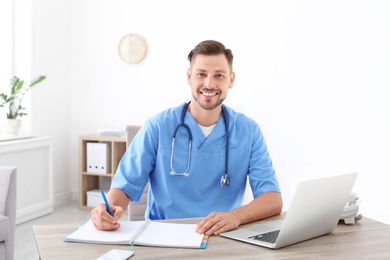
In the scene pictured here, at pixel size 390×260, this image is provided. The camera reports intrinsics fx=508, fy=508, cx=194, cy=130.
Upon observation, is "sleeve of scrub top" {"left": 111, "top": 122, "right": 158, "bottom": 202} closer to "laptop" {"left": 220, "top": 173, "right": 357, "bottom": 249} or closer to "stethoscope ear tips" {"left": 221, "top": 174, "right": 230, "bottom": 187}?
"stethoscope ear tips" {"left": 221, "top": 174, "right": 230, "bottom": 187}

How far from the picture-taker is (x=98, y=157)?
4.29 metres

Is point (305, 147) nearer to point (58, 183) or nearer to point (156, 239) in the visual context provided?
point (58, 183)

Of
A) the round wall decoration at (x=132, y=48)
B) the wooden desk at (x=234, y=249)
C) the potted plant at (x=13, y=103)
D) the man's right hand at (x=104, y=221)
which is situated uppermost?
the round wall decoration at (x=132, y=48)

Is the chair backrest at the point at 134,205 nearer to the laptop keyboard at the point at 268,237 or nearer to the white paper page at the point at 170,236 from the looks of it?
the white paper page at the point at 170,236

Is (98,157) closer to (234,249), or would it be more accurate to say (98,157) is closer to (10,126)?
(10,126)

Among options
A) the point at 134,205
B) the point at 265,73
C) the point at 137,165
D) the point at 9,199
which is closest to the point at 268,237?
the point at 137,165

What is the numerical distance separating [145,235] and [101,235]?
0.12 meters

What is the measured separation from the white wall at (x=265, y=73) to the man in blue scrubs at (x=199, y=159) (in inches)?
89.9

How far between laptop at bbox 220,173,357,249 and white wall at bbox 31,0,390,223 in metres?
2.62

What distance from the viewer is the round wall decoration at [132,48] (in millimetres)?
4453

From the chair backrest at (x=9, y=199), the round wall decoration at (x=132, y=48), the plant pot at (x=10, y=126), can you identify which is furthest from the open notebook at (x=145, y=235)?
the round wall decoration at (x=132, y=48)

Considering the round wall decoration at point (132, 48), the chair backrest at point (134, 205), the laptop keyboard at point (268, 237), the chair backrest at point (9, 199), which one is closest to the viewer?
the laptop keyboard at point (268, 237)

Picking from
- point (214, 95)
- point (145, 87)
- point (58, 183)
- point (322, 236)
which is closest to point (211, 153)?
point (214, 95)

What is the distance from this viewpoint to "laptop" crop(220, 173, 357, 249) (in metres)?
1.28
